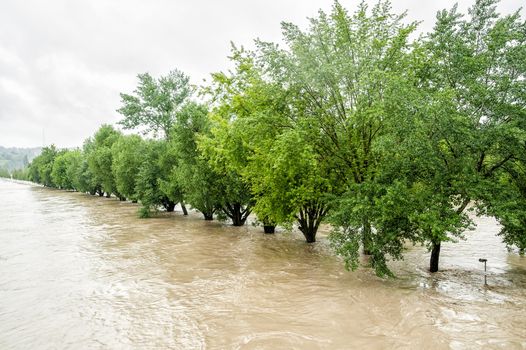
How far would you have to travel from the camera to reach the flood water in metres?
8.66

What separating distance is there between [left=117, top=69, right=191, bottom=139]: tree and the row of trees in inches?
1449

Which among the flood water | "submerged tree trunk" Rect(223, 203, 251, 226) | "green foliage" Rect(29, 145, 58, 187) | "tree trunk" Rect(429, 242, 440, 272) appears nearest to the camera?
the flood water

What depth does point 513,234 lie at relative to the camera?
40.5 ft

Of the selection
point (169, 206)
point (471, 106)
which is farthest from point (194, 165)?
point (471, 106)

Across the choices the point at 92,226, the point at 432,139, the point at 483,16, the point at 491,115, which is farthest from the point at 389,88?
the point at 92,226

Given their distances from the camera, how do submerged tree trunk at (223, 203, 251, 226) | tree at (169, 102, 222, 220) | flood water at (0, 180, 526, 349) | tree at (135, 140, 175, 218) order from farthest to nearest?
1. tree at (135, 140, 175, 218)
2. submerged tree trunk at (223, 203, 251, 226)
3. tree at (169, 102, 222, 220)
4. flood water at (0, 180, 526, 349)

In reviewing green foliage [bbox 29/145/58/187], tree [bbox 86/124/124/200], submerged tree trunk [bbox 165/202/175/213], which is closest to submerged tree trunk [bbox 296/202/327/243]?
submerged tree trunk [bbox 165/202/175/213]

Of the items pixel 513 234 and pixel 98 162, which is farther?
pixel 98 162

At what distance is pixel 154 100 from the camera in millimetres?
53812

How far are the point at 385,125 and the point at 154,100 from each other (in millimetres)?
46247

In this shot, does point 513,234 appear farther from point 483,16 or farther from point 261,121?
point 261,121

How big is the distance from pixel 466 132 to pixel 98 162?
50775mm

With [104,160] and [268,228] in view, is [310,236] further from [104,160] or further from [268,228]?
[104,160]

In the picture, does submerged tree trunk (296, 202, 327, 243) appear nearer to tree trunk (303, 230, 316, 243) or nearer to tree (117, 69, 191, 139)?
tree trunk (303, 230, 316, 243)
